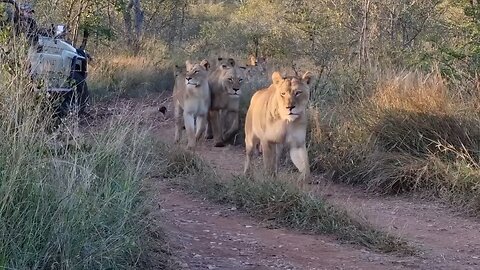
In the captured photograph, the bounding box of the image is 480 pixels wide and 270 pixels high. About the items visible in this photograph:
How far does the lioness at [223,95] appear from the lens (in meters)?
9.46

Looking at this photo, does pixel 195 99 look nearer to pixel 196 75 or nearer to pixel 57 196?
pixel 196 75

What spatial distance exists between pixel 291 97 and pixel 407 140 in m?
1.38

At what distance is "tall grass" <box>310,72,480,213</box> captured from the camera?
274 inches

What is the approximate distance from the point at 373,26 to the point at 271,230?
6.17 m

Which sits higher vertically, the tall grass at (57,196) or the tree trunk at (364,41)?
the tree trunk at (364,41)

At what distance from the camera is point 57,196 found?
364 centimetres

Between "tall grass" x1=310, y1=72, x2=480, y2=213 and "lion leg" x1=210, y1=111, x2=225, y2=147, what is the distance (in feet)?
5.32

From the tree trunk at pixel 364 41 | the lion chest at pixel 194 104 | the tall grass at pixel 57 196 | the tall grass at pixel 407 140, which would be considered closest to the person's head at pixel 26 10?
the tall grass at pixel 57 196

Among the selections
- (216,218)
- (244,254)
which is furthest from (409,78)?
(244,254)

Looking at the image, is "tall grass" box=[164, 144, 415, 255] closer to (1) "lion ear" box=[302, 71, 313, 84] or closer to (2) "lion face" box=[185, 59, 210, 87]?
(1) "lion ear" box=[302, 71, 313, 84]

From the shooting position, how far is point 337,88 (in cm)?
922

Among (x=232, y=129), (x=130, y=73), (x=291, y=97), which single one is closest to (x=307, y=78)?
(x=291, y=97)

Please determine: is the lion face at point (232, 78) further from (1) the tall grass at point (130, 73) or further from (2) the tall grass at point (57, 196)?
(2) the tall grass at point (57, 196)

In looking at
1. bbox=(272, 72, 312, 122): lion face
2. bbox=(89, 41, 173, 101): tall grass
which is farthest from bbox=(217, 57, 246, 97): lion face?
bbox=(89, 41, 173, 101): tall grass
